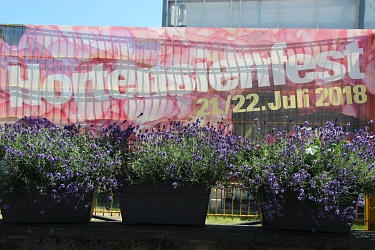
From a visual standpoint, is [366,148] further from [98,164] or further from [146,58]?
[146,58]

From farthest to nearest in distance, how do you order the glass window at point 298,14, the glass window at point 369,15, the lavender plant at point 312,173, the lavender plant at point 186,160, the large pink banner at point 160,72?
the glass window at point 298,14
the glass window at point 369,15
the large pink banner at point 160,72
the lavender plant at point 186,160
the lavender plant at point 312,173

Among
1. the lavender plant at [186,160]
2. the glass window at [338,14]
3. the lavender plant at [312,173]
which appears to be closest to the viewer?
the lavender plant at [312,173]

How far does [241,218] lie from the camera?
218 inches

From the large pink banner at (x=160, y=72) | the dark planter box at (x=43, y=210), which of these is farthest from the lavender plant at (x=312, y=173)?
the large pink banner at (x=160, y=72)

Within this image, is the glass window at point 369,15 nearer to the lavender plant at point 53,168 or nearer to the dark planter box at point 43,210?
the lavender plant at point 53,168

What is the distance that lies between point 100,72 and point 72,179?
2009mm

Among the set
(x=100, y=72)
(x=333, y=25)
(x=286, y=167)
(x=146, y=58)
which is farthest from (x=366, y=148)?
(x=333, y=25)

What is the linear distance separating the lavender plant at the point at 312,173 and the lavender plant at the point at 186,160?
16 cm

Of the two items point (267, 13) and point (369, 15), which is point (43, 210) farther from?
point (369, 15)

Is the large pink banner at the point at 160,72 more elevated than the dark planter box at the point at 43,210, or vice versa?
the large pink banner at the point at 160,72

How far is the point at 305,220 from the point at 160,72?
252cm

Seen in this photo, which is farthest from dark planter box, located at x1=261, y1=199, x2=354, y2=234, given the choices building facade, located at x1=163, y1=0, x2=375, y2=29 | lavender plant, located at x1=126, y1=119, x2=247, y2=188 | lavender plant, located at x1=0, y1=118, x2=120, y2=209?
building facade, located at x1=163, y1=0, x2=375, y2=29

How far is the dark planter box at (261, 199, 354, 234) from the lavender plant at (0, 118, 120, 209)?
1.45 meters

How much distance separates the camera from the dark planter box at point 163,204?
12.7ft
